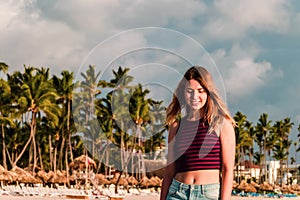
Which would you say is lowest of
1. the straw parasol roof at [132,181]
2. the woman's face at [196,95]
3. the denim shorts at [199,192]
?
the denim shorts at [199,192]

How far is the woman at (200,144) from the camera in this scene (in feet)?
9.61

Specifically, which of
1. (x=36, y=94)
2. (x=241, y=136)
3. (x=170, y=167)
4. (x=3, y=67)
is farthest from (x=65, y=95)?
(x=170, y=167)

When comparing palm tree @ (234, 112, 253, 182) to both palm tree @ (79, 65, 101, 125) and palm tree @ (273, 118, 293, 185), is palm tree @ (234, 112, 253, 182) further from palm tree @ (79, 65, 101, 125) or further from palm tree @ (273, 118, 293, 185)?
palm tree @ (79, 65, 101, 125)

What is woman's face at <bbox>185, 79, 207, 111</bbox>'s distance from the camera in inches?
118

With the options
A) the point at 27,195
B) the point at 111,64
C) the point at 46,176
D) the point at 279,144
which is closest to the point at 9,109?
the point at 46,176

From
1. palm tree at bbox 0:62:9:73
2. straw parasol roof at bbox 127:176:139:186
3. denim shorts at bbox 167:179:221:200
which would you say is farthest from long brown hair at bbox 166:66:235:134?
straw parasol roof at bbox 127:176:139:186

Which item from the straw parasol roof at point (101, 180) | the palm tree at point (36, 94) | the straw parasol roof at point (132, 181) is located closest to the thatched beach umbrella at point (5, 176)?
the palm tree at point (36, 94)

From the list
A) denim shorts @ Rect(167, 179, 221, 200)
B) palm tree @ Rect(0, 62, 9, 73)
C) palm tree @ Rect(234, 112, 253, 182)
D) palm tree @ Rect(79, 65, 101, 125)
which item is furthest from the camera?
palm tree @ Rect(234, 112, 253, 182)

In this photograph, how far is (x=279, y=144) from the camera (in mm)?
108375

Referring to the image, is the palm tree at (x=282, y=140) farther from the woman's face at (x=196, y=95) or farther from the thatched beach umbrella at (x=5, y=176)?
the woman's face at (x=196, y=95)

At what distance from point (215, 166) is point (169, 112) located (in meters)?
0.43

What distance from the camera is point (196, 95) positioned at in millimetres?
3000

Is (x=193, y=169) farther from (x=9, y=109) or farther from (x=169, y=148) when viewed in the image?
(x=9, y=109)

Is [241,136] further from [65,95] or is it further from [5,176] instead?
[5,176]
